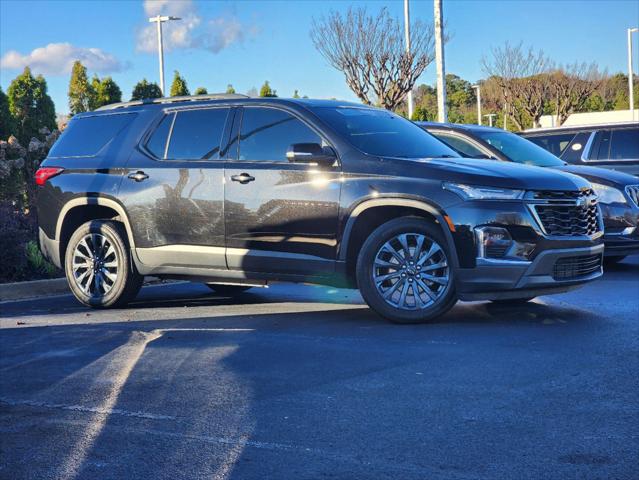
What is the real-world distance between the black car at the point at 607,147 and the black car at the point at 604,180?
149cm

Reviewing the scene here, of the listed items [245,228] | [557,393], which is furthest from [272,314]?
[557,393]

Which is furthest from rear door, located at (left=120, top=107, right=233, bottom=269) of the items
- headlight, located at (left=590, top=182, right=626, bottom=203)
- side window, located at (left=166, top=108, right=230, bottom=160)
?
headlight, located at (left=590, top=182, right=626, bottom=203)

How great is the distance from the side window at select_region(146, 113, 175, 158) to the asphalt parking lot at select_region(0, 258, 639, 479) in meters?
1.58

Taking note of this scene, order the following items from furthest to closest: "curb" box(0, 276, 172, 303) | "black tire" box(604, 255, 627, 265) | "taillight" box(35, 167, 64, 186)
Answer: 1. "black tire" box(604, 255, 627, 265)
2. "curb" box(0, 276, 172, 303)
3. "taillight" box(35, 167, 64, 186)

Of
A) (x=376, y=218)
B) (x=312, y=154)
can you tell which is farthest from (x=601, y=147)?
(x=312, y=154)

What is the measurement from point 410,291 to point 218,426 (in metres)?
3.10

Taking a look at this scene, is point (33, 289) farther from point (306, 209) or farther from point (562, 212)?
point (562, 212)

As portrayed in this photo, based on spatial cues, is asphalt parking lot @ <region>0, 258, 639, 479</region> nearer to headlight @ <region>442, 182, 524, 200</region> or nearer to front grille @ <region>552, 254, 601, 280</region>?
front grille @ <region>552, 254, 601, 280</region>

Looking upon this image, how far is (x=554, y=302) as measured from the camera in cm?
864

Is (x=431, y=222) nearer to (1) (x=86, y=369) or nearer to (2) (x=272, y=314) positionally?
(2) (x=272, y=314)

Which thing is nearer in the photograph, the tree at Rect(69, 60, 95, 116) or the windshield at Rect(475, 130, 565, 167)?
the windshield at Rect(475, 130, 565, 167)

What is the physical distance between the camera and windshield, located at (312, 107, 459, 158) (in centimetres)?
788

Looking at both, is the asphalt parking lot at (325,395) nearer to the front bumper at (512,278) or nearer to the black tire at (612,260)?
the front bumper at (512,278)

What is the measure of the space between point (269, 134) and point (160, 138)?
4.14 ft
